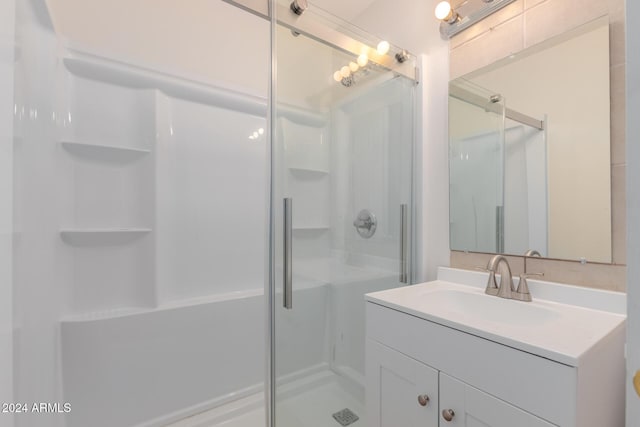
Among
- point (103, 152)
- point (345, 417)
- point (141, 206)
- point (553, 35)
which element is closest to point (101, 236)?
point (141, 206)

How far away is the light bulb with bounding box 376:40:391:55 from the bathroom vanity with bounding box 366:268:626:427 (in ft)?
3.91

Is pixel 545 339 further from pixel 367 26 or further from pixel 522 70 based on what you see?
pixel 367 26

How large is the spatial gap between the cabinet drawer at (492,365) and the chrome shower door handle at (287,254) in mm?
445

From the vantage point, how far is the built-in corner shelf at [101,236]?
1.46 metres

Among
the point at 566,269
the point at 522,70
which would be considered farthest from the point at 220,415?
the point at 522,70

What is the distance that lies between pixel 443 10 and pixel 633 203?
1309 millimetres

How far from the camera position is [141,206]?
164 centimetres

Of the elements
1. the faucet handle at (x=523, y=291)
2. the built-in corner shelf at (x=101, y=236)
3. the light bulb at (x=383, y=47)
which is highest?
the light bulb at (x=383, y=47)

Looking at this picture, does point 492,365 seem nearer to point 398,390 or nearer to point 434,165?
point 398,390

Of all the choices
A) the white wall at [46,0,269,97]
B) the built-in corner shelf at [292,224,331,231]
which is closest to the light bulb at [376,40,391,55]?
the white wall at [46,0,269,97]

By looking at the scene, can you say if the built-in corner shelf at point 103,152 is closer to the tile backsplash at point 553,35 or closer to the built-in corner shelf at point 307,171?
the built-in corner shelf at point 307,171

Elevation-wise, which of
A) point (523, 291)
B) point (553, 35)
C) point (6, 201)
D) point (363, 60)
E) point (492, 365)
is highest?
point (363, 60)

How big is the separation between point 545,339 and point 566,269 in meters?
0.47

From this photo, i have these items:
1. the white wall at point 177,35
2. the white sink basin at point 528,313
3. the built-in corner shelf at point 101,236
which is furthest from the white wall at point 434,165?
the built-in corner shelf at point 101,236
